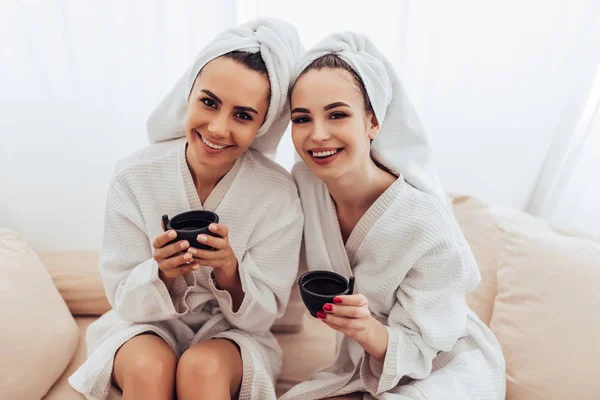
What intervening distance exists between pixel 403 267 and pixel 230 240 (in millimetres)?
463

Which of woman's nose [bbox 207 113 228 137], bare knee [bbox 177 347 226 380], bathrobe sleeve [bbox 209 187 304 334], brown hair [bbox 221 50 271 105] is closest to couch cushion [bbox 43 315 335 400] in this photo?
bathrobe sleeve [bbox 209 187 304 334]

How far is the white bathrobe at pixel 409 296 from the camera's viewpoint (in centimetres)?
125

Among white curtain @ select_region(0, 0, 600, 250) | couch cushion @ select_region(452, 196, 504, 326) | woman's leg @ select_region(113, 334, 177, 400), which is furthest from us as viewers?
white curtain @ select_region(0, 0, 600, 250)

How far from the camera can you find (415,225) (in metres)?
1.26

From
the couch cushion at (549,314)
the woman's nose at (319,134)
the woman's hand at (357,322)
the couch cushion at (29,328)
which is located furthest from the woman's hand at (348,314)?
the couch cushion at (29,328)

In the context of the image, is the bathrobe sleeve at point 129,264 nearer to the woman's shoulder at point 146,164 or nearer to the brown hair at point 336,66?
the woman's shoulder at point 146,164

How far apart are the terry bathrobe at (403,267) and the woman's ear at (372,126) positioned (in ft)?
0.06

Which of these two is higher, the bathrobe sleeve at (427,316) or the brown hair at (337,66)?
the brown hair at (337,66)

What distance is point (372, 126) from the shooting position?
1267 mm

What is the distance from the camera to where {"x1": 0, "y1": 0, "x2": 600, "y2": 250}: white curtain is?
5.79 feet

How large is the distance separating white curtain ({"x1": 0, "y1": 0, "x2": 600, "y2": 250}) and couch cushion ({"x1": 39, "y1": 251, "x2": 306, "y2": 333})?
12.8 inches

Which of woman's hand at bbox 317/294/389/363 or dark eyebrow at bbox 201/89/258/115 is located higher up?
dark eyebrow at bbox 201/89/258/115

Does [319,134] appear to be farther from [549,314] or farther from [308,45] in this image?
[549,314]

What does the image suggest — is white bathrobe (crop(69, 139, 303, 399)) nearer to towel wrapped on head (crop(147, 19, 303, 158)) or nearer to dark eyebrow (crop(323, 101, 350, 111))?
towel wrapped on head (crop(147, 19, 303, 158))
